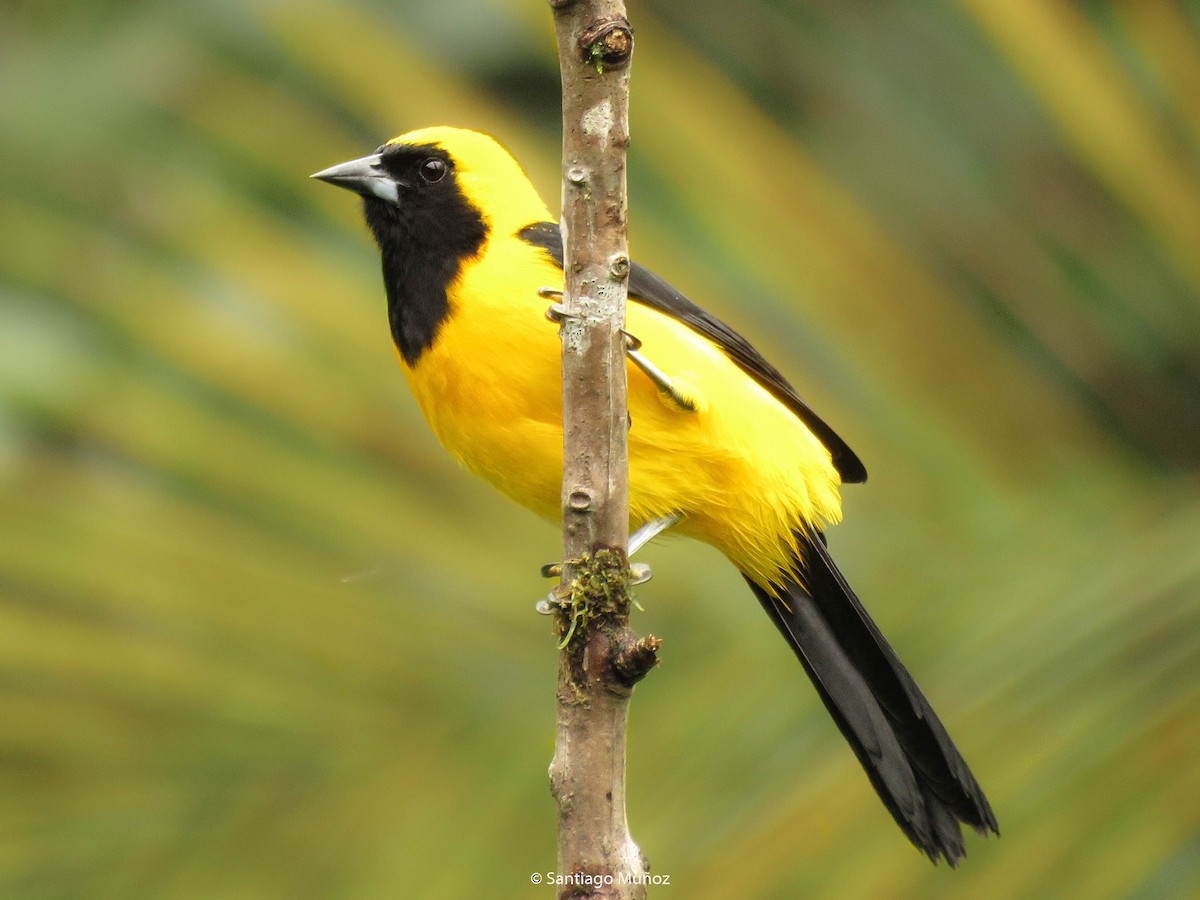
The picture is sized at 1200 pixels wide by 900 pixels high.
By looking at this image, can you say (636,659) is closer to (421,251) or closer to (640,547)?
(640,547)

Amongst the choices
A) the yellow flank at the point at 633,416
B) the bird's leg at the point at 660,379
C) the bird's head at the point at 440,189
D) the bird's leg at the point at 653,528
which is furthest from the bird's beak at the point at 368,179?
the bird's leg at the point at 653,528

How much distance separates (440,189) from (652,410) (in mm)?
787

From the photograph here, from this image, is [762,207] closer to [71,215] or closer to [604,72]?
[604,72]

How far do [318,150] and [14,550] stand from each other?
115 cm

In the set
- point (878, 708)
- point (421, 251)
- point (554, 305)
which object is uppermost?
point (421, 251)

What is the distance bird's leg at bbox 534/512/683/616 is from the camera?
2789mm

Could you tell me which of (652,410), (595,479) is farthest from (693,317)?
(595,479)

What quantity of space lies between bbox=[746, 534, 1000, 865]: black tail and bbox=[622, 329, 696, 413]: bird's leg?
510 mm

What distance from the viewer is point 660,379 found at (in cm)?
315

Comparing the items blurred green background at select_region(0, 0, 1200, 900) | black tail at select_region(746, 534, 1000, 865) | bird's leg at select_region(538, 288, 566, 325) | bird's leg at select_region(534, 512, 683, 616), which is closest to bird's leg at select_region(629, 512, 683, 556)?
bird's leg at select_region(534, 512, 683, 616)

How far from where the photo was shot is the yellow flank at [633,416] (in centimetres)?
322

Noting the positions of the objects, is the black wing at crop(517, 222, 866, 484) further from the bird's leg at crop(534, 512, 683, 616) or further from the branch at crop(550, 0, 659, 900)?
the branch at crop(550, 0, 659, 900)

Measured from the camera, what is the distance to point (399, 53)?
3.53 metres

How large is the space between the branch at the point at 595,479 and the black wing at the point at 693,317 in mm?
900
